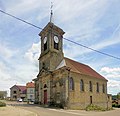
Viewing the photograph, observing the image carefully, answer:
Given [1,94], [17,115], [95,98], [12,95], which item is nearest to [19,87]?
[12,95]

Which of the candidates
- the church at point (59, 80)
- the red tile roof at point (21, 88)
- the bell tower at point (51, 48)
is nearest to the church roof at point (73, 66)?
the church at point (59, 80)

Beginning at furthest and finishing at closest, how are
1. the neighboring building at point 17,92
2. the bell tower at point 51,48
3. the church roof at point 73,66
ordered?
the neighboring building at point 17,92, the bell tower at point 51,48, the church roof at point 73,66

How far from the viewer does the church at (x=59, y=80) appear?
32469mm

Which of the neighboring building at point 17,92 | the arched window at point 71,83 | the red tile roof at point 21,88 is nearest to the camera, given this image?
the arched window at point 71,83

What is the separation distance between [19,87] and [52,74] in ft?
205

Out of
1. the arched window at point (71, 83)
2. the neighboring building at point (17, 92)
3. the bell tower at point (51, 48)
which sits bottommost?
the neighboring building at point (17, 92)

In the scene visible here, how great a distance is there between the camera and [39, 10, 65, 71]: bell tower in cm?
3584

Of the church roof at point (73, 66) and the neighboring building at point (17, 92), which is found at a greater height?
the church roof at point (73, 66)

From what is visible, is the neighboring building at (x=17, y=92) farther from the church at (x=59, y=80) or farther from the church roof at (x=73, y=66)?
the church roof at (x=73, y=66)

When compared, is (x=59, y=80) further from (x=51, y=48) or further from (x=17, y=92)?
(x=17, y=92)

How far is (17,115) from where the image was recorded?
18.2 m

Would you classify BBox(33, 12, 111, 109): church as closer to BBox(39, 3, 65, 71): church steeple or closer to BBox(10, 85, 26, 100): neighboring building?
BBox(39, 3, 65, 71): church steeple

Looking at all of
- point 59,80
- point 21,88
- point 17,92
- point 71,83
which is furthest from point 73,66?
point 21,88

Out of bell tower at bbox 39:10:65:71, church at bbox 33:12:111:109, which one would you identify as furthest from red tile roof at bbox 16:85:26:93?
bell tower at bbox 39:10:65:71
